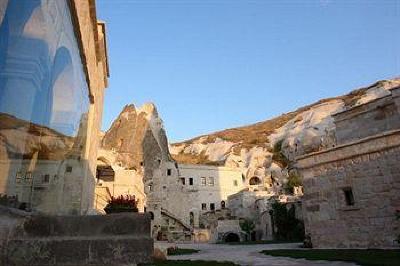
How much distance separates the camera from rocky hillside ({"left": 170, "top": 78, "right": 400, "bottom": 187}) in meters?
58.8

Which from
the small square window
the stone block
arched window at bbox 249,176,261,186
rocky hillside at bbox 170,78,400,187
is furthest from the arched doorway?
the stone block

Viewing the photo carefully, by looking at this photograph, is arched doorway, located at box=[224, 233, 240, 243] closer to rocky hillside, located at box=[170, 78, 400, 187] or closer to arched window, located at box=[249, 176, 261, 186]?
rocky hillside, located at box=[170, 78, 400, 187]

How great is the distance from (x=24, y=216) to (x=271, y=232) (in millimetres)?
35719

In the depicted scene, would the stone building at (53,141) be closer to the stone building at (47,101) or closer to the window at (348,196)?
the stone building at (47,101)

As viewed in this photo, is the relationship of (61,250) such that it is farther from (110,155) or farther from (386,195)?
(110,155)

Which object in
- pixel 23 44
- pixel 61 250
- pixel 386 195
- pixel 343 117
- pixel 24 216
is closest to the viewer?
pixel 61 250

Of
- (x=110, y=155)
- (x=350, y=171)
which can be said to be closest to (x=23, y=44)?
(x=350, y=171)

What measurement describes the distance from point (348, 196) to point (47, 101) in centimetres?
1204

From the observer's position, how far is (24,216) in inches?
169

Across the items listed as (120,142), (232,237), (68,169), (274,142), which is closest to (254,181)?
(274,142)

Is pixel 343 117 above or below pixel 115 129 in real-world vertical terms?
below

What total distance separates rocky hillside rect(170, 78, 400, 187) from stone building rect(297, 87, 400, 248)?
3712cm

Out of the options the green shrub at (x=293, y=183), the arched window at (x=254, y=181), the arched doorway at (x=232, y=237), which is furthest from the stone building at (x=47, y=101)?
the arched window at (x=254, y=181)

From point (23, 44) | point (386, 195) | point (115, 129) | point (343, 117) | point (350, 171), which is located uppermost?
point (115, 129)
